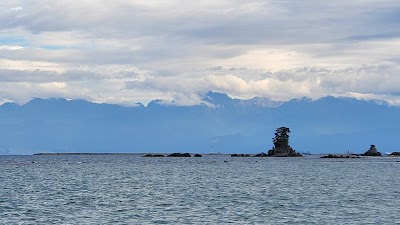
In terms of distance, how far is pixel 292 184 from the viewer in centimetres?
11262

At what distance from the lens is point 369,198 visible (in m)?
86.2

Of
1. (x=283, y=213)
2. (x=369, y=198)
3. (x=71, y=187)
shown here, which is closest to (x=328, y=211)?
(x=283, y=213)

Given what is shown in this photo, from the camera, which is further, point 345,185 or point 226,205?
point 345,185

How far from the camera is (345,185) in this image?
110 metres

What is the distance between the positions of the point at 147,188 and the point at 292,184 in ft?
80.1

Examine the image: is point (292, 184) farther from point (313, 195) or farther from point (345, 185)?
point (313, 195)

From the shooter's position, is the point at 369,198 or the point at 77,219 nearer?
the point at 77,219

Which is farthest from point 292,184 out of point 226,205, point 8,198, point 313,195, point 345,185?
point 8,198

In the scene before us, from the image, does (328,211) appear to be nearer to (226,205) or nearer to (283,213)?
(283,213)

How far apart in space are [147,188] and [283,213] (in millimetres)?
37261

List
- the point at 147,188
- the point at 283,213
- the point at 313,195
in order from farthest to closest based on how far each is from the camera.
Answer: the point at 147,188, the point at 313,195, the point at 283,213

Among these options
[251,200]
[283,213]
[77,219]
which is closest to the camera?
[77,219]

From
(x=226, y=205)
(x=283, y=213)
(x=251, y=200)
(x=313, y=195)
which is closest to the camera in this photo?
(x=283, y=213)

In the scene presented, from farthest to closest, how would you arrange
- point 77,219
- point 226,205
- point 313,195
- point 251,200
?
1. point 313,195
2. point 251,200
3. point 226,205
4. point 77,219
